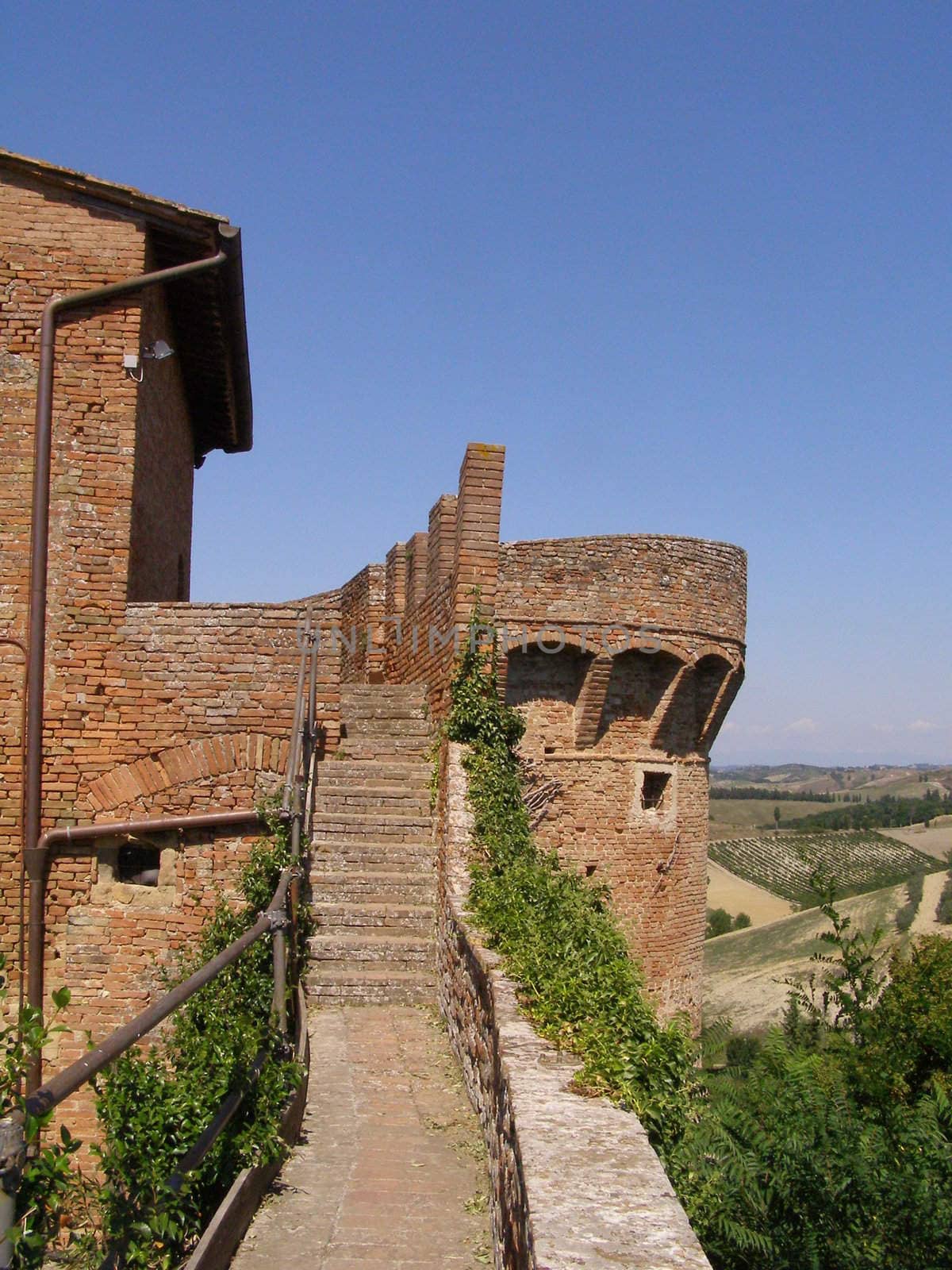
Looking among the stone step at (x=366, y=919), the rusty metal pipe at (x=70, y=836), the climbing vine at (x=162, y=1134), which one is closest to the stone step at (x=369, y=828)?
the rusty metal pipe at (x=70, y=836)

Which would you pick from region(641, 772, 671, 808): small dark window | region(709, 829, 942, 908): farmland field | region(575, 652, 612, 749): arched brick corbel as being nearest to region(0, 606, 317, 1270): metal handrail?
region(575, 652, 612, 749): arched brick corbel

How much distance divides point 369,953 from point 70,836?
2.44 metres

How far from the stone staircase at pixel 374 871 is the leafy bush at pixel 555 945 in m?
0.64

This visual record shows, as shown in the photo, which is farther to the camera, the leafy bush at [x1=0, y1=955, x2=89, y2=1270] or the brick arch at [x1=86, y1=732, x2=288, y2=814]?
the brick arch at [x1=86, y1=732, x2=288, y2=814]

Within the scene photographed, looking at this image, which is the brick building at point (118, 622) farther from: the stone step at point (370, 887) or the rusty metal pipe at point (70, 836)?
the stone step at point (370, 887)

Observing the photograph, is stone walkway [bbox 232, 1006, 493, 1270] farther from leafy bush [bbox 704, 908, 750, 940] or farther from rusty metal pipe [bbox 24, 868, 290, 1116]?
leafy bush [bbox 704, 908, 750, 940]

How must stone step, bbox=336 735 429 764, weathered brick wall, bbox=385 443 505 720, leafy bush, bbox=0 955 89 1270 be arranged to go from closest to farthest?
leafy bush, bbox=0 955 89 1270
weathered brick wall, bbox=385 443 505 720
stone step, bbox=336 735 429 764

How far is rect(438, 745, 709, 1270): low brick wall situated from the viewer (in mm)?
2955

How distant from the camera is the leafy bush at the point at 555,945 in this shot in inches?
174

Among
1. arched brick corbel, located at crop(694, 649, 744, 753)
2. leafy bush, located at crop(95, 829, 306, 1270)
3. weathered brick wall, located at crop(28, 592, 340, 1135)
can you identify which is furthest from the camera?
arched brick corbel, located at crop(694, 649, 744, 753)

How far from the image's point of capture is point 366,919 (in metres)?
8.52

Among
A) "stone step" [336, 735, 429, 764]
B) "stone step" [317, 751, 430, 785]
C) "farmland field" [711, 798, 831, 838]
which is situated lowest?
"farmland field" [711, 798, 831, 838]

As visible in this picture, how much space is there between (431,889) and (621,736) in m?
6.98

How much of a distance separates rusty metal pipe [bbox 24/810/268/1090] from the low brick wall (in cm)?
320
